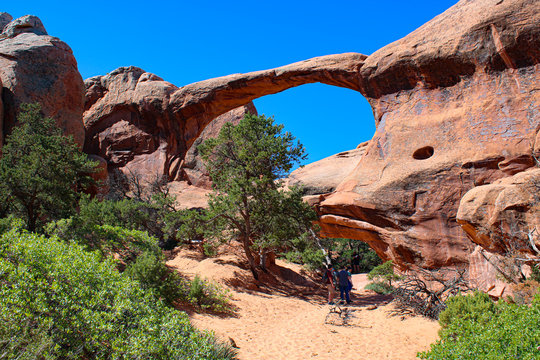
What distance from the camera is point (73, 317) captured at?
19.2 ft

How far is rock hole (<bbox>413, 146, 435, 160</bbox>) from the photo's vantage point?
42.8ft

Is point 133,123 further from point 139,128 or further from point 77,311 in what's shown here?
point 77,311

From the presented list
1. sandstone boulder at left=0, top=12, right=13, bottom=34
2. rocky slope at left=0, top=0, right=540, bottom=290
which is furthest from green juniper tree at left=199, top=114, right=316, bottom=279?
sandstone boulder at left=0, top=12, right=13, bottom=34

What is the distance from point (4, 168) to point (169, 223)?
7.06 m

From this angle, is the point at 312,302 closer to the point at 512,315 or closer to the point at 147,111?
the point at 512,315

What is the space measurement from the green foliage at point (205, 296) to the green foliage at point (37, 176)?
5188 millimetres

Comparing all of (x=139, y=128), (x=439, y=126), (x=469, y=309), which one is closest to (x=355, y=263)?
(x=439, y=126)

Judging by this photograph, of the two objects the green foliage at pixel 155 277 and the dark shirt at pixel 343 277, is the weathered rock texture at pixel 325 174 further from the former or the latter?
the green foliage at pixel 155 277

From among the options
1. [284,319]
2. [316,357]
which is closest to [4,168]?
[284,319]

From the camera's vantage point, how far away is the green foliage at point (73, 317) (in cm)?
536

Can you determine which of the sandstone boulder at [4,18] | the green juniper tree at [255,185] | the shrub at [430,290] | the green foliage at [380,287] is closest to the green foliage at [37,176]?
the green juniper tree at [255,185]

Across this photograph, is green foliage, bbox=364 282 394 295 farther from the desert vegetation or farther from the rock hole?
the desert vegetation

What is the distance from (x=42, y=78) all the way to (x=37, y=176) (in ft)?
36.2

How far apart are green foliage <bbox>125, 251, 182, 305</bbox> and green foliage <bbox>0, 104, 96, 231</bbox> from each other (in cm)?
397
